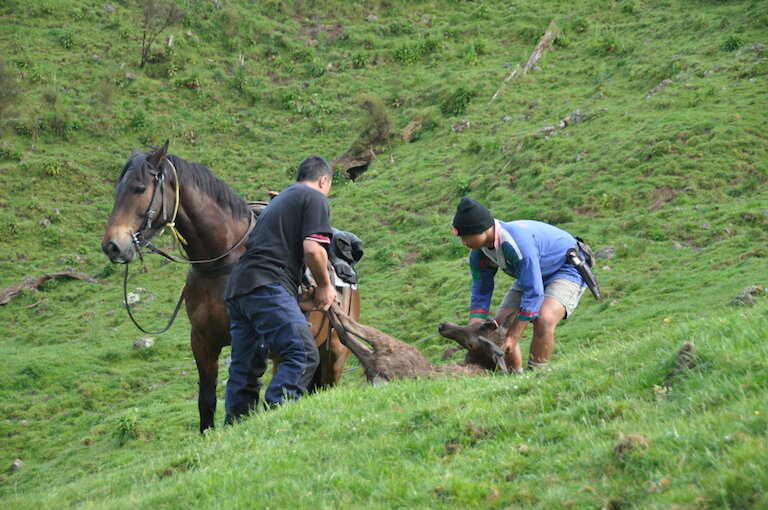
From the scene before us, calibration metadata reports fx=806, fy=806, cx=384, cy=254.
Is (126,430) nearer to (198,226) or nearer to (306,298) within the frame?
(198,226)

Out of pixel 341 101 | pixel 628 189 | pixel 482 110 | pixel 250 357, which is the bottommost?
pixel 341 101

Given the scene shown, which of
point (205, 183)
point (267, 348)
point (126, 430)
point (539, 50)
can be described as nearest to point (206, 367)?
point (267, 348)

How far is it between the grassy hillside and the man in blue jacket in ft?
4.98

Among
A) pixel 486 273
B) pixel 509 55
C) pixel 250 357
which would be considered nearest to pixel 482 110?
pixel 509 55

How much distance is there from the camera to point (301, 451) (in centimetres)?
588

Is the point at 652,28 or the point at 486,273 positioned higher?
the point at 486,273

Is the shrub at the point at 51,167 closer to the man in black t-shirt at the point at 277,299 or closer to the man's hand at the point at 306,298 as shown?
the man's hand at the point at 306,298

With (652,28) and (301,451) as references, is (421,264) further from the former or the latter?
(652,28)

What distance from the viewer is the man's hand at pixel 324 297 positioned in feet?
26.9

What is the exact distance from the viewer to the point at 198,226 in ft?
30.7

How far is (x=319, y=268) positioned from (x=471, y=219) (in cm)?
160

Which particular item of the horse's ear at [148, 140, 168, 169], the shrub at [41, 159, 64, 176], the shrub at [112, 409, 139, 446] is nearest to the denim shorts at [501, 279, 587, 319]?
the horse's ear at [148, 140, 168, 169]

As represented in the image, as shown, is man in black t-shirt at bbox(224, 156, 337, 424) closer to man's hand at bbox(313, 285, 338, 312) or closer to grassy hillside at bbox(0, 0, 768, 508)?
man's hand at bbox(313, 285, 338, 312)

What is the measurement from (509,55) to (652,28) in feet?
18.6
